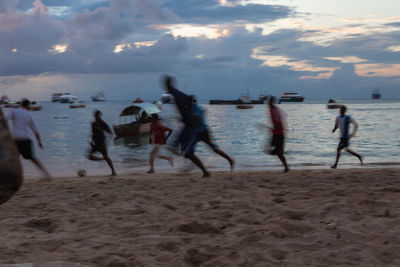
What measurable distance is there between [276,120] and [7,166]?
7.17 meters

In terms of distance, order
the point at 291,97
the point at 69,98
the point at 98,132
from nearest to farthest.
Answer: the point at 98,132
the point at 291,97
the point at 69,98

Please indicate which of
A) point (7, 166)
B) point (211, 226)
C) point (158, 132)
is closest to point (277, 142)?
point (158, 132)

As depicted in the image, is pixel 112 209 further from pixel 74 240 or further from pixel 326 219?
pixel 326 219

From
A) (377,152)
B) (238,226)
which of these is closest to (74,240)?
(238,226)

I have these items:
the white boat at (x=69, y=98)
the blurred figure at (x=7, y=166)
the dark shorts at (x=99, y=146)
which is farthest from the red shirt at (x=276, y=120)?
the white boat at (x=69, y=98)

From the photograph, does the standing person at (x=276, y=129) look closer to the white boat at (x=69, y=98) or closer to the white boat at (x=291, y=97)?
the white boat at (x=291, y=97)

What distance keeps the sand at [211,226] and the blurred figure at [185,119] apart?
3.81 feet

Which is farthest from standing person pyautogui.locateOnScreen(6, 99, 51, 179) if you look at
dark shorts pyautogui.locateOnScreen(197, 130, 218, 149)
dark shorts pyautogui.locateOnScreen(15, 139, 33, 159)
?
dark shorts pyautogui.locateOnScreen(197, 130, 218, 149)

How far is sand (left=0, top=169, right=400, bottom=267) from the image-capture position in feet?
10.6

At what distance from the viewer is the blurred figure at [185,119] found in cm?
705

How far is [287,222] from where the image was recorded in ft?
13.2

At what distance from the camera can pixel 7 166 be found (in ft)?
6.17

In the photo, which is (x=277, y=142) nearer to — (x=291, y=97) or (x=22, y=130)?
(x=22, y=130)

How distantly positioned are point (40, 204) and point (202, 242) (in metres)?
3.03
